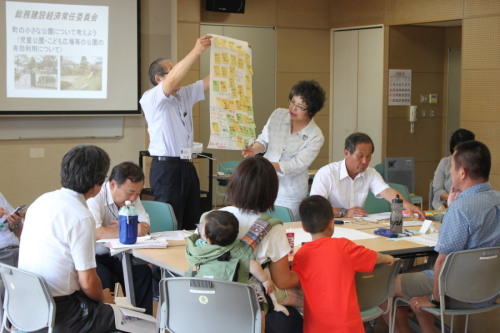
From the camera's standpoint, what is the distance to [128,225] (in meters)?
3.73

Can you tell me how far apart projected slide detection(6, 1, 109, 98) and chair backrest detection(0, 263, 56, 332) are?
4940 mm

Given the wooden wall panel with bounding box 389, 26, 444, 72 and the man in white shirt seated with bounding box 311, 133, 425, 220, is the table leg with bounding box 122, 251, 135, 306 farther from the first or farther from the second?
the wooden wall panel with bounding box 389, 26, 444, 72

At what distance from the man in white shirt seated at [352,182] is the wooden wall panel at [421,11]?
390 cm

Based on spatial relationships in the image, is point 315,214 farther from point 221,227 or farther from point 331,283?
point 221,227

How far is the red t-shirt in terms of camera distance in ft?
10.2

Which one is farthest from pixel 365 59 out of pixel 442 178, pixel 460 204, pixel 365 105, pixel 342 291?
pixel 342 291

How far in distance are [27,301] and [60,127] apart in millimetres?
5237

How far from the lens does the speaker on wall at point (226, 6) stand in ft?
28.6

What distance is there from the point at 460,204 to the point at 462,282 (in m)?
0.43

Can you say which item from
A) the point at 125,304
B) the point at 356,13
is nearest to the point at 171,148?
the point at 125,304

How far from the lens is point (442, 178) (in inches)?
251

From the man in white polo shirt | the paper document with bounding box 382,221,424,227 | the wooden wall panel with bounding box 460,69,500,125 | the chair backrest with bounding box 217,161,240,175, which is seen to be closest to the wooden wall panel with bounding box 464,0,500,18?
the wooden wall panel with bounding box 460,69,500,125

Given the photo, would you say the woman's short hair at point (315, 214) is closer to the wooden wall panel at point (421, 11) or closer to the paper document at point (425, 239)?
the paper document at point (425, 239)

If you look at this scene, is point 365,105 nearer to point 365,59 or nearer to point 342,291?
point 365,59
